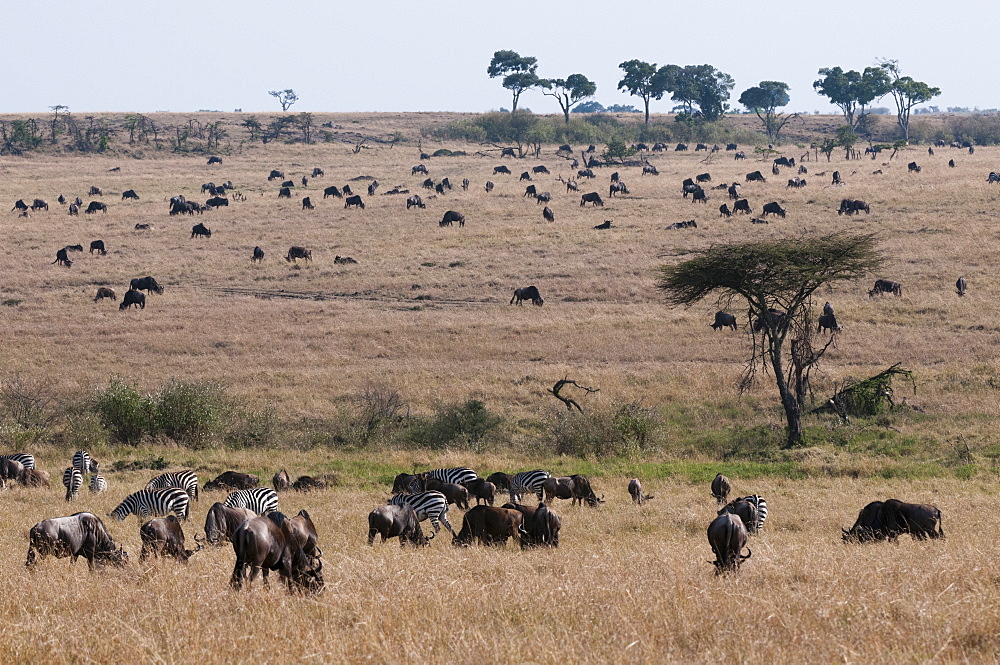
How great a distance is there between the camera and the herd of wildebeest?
8742 millimetres

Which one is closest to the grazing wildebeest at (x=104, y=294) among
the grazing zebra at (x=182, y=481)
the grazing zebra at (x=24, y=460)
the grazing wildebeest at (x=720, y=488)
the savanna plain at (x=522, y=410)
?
the savanna plain at (x=522, y=410)

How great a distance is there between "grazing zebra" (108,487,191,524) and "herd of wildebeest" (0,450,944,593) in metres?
0.02

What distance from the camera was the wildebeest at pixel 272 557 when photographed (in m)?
8.30

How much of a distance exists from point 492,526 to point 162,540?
406cm

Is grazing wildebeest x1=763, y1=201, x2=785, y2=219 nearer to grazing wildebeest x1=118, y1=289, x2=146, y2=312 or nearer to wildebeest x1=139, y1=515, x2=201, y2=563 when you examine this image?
grazing wildebeest x1=118, y1=289, x2=146, y2=312

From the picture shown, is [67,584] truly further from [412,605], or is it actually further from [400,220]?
[400,220]

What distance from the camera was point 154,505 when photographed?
1495cm

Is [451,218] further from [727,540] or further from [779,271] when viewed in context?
[727,540]

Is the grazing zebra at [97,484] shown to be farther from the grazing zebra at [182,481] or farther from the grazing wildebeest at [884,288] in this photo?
the grazing wildebeest at [884,288]

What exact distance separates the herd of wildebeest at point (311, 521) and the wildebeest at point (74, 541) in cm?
1

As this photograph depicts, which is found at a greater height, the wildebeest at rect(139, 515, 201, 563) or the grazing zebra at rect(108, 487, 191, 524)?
the wildebeest at rect(139, 515, 201, 563)

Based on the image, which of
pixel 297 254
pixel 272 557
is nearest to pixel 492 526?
pixel 272 557

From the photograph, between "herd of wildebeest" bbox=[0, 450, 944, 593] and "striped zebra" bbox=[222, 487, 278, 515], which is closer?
"herd of wildebeest" bbox=[0, 450, 944, 593]

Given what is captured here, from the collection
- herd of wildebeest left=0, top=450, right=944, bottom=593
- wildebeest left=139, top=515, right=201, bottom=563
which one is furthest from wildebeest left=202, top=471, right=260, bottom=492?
wildebeest left=139, top=515, right=201, bottom=563
